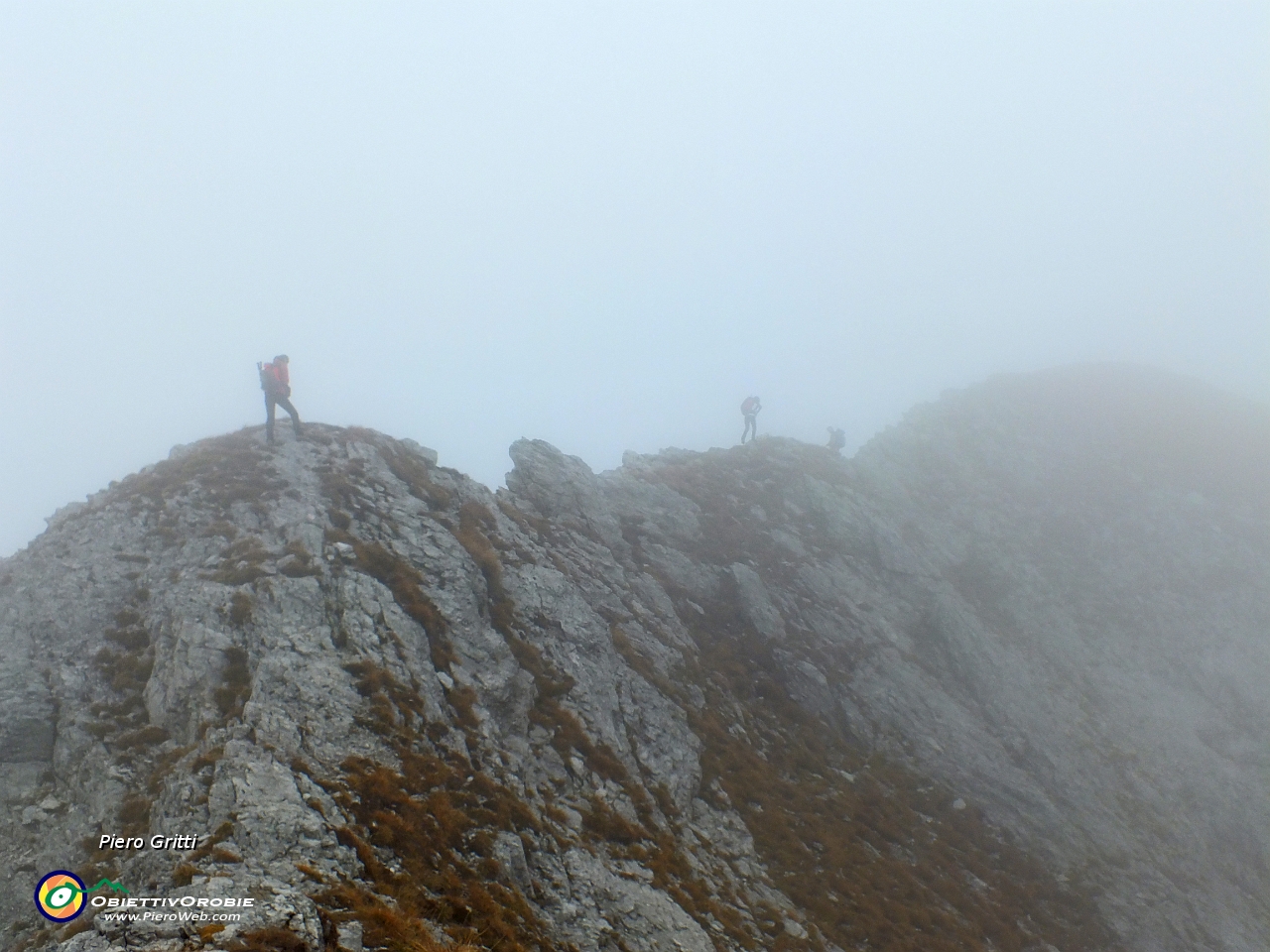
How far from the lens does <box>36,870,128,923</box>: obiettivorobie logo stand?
11.5 metres

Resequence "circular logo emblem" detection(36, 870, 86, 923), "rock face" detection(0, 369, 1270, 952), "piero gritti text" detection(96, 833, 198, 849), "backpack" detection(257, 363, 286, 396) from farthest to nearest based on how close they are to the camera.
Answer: "backpack" detection(257, 363, 286, 396), "rock face" detection(0, 369, 1270, 952), "piero gritti text" detection(96, 833, 198, 849), "circular logo emblem" detection(36, 870, 86, 923)

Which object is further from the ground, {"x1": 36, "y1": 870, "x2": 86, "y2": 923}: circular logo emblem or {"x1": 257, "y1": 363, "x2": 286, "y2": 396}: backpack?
{"x1": 257, "y1": 363, "x2": 286, "y2": 396}: backpack

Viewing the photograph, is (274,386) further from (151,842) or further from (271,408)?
(151,842)

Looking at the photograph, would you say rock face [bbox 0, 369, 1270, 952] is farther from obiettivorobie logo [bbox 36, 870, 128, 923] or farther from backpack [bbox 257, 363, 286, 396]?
backpack [bbox 257, 363, 286, 396]

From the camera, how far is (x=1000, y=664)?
37344mm

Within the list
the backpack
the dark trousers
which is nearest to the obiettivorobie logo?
the dark trousers

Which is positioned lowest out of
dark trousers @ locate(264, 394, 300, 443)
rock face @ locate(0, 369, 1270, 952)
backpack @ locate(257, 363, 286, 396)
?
rock face @ locate(0, 369, 1270, 952)

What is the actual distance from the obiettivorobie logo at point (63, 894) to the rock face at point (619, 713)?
241 millimetres

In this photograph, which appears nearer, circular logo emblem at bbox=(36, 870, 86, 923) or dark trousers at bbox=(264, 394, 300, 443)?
circular logo emblem at bbox=(36, 870, 86, 923)

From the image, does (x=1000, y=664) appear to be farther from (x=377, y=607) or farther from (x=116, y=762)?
(x=116, y=762)

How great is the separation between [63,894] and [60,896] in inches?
1.8

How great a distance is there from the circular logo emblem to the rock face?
1.06 ft

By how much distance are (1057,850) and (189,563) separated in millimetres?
36680

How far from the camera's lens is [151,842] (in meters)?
12.8
